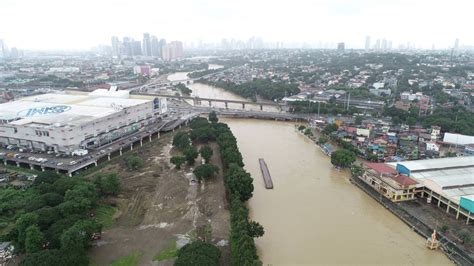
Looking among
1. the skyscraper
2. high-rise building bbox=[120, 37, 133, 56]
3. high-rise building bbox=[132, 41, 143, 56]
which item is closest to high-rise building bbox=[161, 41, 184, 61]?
the skyscraper

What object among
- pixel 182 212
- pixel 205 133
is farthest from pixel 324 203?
pixel 205 133

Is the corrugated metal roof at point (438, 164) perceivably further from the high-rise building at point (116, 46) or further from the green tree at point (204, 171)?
the high-rise building at point (116, 46)

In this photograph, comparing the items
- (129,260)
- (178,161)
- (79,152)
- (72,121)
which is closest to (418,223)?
(129,260)

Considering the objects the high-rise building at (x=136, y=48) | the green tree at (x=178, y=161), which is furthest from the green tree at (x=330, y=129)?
the high-rise building at (x=136, y=48)

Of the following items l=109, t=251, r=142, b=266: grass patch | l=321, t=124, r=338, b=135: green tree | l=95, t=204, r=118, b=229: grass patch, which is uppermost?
l=321, t=124, r=338, b=135: green tree

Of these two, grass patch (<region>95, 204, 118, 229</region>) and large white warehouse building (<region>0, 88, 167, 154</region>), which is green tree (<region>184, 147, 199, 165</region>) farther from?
large white warehouse building (<region>0, 88, 167, 154</region>)

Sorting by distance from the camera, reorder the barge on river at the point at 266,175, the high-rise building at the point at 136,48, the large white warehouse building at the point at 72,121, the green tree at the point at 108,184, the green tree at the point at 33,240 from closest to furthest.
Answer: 1. the green tree at the point at 33,240
2. the green tree at the point at 108,184
3. the barge on river at the point at 266,175
4. the large white warehouse building at the point at 72,121
5. the high-rise building at the point at 136,48
